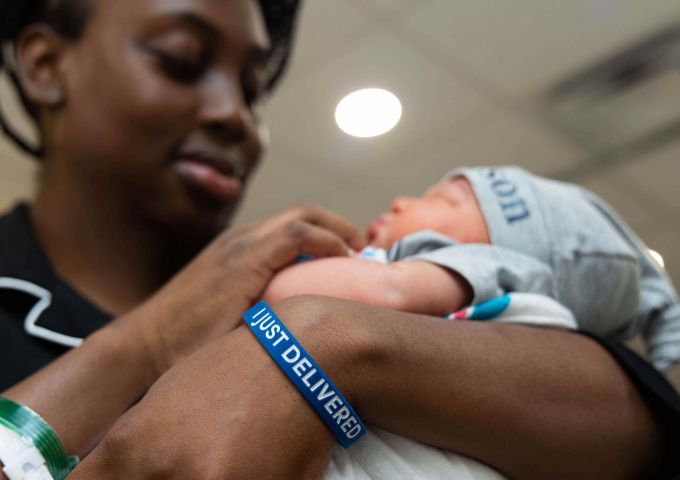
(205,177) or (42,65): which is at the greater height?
(42,65)

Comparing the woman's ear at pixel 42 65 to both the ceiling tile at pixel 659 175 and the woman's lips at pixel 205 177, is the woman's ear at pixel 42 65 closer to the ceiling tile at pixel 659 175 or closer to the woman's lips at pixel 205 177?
the woman's lips at pixel 205 177

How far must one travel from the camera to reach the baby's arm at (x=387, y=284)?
0.66 meters

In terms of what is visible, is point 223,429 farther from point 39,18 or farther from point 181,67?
point 39,18

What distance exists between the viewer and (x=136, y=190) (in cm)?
97

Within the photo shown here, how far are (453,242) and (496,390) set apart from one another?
248 mm

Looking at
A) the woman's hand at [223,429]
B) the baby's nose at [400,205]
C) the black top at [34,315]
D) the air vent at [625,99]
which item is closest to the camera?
the woman's hand at [223,429]

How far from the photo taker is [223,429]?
47 centimetres

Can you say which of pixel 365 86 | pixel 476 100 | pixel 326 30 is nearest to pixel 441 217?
pixel 326 30

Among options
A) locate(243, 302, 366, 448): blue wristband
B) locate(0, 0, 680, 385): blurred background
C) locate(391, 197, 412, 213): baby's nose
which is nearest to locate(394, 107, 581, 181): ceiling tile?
locate(0, 0, 680, 385): blurred background

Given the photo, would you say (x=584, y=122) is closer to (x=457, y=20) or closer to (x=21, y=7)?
(x=457, y=20)

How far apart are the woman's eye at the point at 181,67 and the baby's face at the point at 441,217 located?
0.37 m

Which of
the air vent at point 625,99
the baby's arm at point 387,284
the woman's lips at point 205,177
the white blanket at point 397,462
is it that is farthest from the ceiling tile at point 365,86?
the white blanket at point 397,462

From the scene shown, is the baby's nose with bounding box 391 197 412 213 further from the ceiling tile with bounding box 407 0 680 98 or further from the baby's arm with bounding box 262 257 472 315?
the ceiling tile with bounding box 407 0 680 98

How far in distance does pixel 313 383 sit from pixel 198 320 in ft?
0.91
